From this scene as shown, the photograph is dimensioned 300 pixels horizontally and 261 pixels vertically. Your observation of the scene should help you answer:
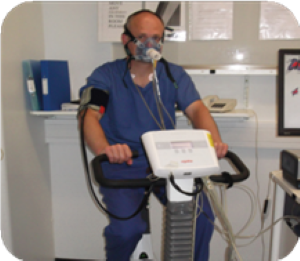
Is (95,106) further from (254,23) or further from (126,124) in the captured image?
(254,23)

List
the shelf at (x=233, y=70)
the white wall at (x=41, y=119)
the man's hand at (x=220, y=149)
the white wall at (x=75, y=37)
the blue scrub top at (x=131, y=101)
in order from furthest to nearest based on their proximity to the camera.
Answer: the white wall at (x=75, y=37) < the shelf at (x=233, y=70) < the white wall at (x=41, y=119) < the blue scrub top at (x=131, y=101) < the man's hand at (x=220, y=149)

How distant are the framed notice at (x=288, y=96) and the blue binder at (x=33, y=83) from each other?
1.28 meters

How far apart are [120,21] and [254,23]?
0.81 m

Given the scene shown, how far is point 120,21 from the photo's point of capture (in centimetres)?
177

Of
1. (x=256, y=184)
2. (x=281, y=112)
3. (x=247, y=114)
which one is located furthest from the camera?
(x=256, y=184)

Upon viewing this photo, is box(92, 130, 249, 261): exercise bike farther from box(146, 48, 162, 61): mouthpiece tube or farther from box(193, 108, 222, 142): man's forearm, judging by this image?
box(146, 48, 162, 61): mouthpiece tube

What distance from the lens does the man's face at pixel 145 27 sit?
1.34 meters

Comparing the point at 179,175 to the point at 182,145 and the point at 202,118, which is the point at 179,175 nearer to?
the point at 182,145

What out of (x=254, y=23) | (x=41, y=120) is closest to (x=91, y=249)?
(x=41, y=120)

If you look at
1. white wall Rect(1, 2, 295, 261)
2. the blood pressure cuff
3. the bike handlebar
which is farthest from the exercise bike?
white wall Rect(1, 2, 295, 261)

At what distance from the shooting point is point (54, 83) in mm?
1677

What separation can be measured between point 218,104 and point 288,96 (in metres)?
0.51

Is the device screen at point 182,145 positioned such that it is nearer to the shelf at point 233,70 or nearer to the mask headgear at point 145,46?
the mask headgear at point 145,46

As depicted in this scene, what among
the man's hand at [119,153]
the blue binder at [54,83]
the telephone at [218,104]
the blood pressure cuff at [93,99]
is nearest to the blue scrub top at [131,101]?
the blood pressure cuff at [93,99]
